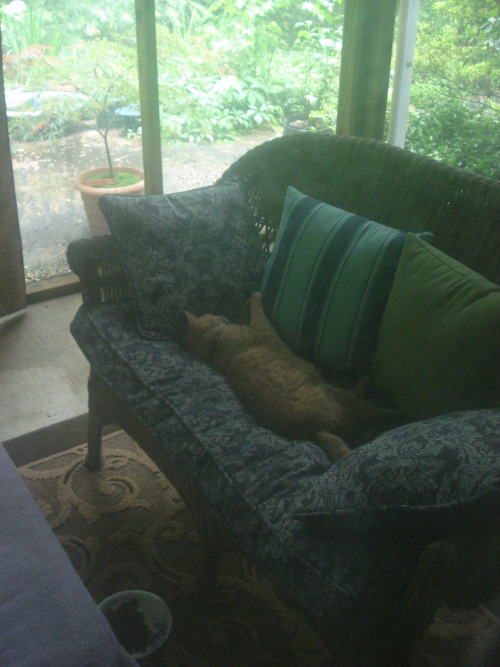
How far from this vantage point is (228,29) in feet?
9.09

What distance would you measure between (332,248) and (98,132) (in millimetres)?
1851

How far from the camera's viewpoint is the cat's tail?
127 centimetres

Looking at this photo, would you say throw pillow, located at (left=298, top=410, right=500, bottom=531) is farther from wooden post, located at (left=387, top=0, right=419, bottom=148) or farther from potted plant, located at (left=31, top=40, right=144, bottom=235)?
potted plant, located at (left=31, top=40, right=144, bottom=235)

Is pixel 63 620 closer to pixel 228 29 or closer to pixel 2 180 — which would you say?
pixel 2 180

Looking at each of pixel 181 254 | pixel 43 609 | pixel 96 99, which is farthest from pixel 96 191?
pixel 43 609

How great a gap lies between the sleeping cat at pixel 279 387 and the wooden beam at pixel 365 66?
132 cm

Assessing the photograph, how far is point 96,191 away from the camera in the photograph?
2.90 meters

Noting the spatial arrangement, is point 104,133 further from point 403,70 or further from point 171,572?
point 171,572

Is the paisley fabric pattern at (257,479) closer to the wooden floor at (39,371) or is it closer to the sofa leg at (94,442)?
the sofa leg at (94,442)

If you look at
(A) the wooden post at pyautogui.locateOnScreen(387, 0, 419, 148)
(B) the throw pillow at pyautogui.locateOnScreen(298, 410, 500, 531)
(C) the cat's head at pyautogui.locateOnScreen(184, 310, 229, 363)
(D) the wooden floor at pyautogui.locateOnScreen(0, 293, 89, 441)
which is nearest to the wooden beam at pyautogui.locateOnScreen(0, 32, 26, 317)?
(D) the wooden floor at pyautogui.locateOnScreen(0, 293, 89, 441)

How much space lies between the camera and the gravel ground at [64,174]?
2.88 m

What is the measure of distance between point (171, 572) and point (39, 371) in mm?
1049

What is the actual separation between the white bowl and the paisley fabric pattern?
28cm

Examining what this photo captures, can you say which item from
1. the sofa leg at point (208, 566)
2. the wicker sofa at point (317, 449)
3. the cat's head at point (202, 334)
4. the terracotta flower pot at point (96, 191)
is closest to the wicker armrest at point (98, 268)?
the wicker sofa at point (317, 449)
